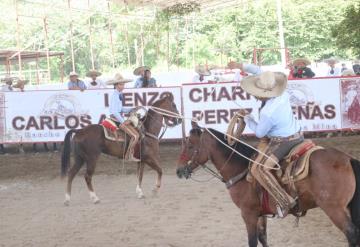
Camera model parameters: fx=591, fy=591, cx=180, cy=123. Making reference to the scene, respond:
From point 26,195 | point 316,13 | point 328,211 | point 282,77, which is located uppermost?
point 316,13

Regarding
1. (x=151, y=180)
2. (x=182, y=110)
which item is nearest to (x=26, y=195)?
(x=151, y=180)

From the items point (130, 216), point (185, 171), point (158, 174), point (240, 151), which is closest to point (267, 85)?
point (240, 151)

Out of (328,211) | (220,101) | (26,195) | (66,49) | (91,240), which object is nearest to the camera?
(328,211)

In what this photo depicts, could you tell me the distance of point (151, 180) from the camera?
13.0m

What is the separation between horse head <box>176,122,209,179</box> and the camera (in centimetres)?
694

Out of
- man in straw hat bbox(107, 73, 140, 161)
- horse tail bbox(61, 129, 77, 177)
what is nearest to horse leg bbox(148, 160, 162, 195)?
man in straw hat bbox(107, 73, 140, 161)

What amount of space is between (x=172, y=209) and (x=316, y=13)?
4456cm

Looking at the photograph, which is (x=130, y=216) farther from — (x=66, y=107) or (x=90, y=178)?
(x=66, y=107)

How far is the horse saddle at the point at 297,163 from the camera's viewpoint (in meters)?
6.09

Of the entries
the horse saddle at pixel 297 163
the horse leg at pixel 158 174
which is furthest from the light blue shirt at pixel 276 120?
the horse leg at pixel 158 174

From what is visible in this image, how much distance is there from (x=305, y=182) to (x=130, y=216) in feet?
13.6

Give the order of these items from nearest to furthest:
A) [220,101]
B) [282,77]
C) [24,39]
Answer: [282,77] < [220,101] < [24,39]

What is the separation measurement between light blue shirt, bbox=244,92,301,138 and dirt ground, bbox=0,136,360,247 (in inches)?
69.2

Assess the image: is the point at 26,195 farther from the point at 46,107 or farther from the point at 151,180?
the point at 46,107
